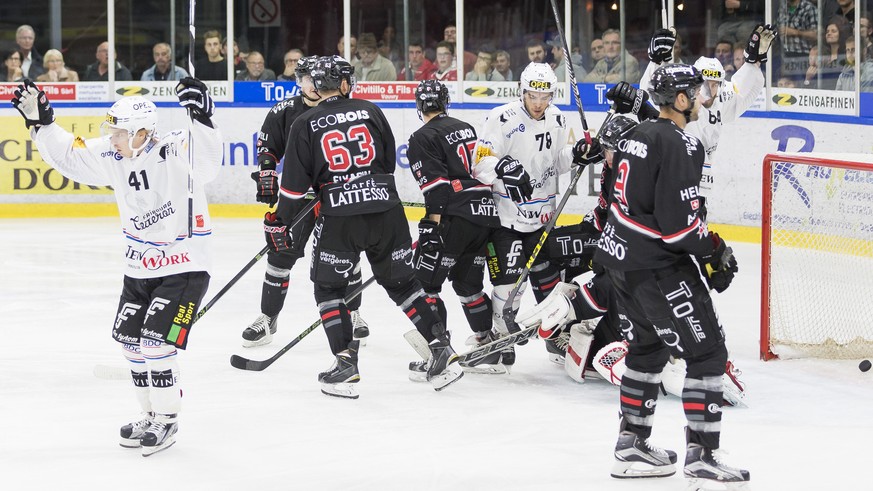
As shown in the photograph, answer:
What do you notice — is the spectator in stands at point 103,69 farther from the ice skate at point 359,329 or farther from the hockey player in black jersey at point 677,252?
the hockey player in black jersey at point 677,252

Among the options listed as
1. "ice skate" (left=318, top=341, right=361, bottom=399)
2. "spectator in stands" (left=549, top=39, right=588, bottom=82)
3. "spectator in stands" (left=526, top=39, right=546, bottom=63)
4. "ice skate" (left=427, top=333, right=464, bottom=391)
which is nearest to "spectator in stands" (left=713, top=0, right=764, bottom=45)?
Answer: "spectator in stands" (left=549, top=39, right=588, bottom=82)

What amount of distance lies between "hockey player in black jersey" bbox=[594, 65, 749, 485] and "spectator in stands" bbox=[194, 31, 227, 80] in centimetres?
727

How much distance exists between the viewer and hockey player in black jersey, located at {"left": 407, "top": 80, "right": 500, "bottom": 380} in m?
5.16

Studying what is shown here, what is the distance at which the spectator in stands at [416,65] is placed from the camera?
1044cm

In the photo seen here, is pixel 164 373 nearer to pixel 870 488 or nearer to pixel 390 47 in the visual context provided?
pixel 870 488

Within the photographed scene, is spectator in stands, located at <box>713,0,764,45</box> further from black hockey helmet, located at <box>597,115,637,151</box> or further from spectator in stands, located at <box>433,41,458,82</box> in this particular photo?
black hockey helmet, located at <box>597,115,637,151</box>

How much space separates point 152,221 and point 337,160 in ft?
2.91

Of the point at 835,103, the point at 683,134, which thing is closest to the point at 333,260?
the point at 683,134

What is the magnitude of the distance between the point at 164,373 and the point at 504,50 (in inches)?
264

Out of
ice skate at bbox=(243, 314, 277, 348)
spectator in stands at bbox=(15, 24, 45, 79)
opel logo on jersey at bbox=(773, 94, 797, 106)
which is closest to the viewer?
ice skate at bbox=(243, 314, 277, 348)

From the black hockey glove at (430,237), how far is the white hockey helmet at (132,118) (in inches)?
53.6

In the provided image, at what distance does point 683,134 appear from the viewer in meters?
3.63

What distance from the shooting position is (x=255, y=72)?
34.5ft

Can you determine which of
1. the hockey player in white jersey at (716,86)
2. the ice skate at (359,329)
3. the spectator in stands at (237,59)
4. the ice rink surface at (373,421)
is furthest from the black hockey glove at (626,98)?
the spectator in stands at (237,59)
